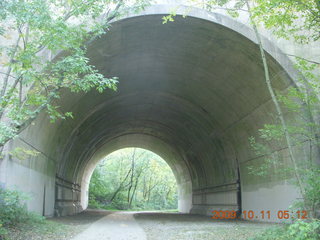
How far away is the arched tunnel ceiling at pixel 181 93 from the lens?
10.9 m

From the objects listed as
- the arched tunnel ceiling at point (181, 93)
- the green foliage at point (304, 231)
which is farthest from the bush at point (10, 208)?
the green foliage at point (304, 231)

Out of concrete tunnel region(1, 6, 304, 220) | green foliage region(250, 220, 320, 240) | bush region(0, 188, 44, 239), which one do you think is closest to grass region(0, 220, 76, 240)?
bush region(0, 188, 44, 239)

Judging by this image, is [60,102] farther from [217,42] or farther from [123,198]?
[123,198]

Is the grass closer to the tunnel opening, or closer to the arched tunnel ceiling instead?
the arched tunnel ceiling

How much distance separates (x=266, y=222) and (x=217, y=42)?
283 inches

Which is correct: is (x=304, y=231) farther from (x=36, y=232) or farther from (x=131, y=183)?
(x=131, y=183)

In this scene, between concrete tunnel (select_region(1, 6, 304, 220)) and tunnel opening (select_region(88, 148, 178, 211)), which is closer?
concrete tunnel (select_region(1, 6, 304, 220))

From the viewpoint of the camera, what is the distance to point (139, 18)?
33.3 ft

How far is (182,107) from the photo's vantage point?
56.9 feet

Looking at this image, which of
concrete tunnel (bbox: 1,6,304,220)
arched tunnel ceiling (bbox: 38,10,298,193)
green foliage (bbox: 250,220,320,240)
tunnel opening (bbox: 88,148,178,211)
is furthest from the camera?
tunnel opening (bbox: 88,148,178,211)

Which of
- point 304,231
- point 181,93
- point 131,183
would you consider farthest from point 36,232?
point 131,183

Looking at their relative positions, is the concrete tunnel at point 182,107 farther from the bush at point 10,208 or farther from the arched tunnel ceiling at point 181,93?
the bush at point 10,208

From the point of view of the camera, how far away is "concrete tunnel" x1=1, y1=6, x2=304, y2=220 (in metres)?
10.8

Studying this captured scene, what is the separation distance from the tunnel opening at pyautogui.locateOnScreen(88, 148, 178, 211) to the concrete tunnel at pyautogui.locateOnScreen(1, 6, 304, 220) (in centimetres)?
1693
